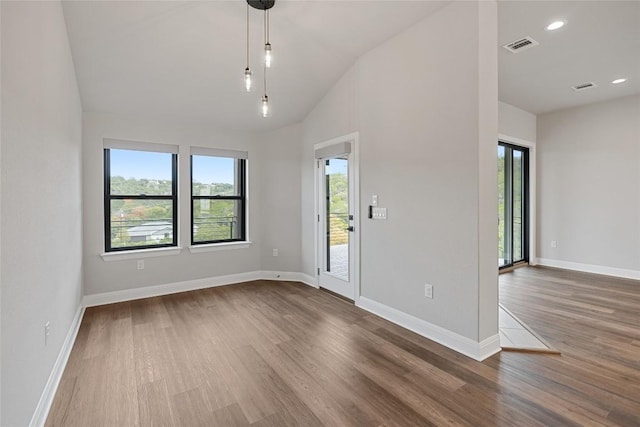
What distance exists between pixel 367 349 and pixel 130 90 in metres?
3.78

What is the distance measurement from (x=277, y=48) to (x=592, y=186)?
18.0 ft

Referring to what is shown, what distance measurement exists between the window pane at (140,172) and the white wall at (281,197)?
1.39m

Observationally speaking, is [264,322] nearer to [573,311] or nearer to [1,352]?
[1,352]

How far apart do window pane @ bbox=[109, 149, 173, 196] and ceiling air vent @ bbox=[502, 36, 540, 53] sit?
450 centimetres

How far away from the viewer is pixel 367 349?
262cm

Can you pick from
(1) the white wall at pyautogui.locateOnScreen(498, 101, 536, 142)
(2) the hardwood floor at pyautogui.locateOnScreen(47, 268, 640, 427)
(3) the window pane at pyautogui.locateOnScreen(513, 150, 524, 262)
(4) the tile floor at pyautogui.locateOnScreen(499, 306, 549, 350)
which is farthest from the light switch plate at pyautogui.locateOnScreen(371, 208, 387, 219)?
(3) the window pane at pyautogui.locateOnScreen(513, 150, 524, 262)

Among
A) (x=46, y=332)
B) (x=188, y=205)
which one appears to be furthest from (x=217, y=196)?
(x=46, y=332)

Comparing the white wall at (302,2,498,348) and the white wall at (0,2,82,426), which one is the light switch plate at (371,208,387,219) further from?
the white wall at (0,2,82,426)

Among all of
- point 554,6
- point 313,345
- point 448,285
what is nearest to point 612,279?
point 448,285

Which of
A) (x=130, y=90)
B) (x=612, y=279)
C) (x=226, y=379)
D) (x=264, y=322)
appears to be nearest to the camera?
(x=226, y=379)

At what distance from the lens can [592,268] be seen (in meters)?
5.10

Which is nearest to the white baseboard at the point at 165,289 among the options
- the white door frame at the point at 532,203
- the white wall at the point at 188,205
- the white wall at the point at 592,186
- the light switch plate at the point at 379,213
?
the white wall at the point at 188,205

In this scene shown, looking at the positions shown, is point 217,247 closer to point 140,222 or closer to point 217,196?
point 217,196

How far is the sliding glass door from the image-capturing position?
5.49m
